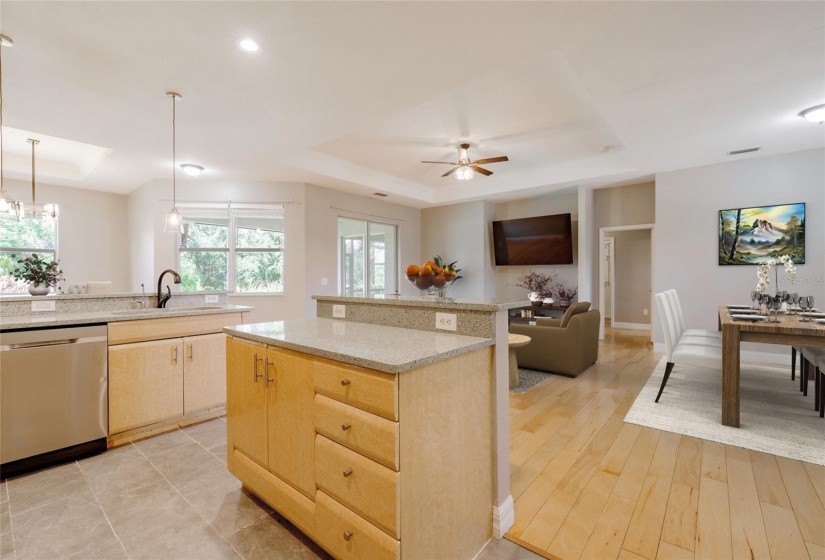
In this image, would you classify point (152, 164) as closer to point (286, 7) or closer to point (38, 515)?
point (286, 7)

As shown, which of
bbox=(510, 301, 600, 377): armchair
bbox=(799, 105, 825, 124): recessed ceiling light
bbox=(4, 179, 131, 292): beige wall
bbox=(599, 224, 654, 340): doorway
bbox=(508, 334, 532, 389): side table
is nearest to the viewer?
bbox=(799, 105, 825, 124): recessed ceiling light

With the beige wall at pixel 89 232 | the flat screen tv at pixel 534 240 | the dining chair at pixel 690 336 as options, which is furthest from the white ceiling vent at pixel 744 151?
the beige wall at pixel 89 232

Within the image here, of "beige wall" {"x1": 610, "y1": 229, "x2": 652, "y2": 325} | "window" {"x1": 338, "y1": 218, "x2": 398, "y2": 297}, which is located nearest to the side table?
"window" {"x1": 338, "y1": 218, "x2": 398, "y2": 297}

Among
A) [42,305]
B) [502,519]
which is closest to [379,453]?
[502,519]

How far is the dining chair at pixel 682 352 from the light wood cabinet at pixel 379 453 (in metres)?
2.43

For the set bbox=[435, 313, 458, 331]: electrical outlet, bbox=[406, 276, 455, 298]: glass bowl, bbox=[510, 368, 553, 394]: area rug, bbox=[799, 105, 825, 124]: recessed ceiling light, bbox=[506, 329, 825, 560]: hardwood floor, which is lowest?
bbox=[506, 329, 825, 560]: hardwood floor

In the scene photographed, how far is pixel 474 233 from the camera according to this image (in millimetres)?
7227

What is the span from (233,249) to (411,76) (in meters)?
4.09

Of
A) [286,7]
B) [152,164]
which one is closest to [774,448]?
[286,7]

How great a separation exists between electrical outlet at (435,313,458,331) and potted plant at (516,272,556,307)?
17.1ft

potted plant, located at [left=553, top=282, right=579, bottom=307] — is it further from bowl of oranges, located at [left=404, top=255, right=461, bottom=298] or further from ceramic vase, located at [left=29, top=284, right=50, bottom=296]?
ceramic vase, located at [left=29, top=284, right=50, bottom=296]

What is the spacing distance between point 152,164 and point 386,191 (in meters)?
3.29

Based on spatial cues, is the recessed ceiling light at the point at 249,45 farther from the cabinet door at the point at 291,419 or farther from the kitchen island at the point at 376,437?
the cabinet door at the point at 291,419

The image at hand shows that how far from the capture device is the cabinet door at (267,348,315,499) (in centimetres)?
153
